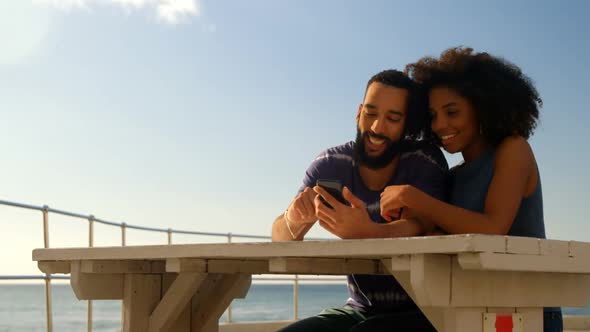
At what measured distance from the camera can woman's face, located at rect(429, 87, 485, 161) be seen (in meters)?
2.53

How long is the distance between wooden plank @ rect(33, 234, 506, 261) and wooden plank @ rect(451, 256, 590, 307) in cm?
15

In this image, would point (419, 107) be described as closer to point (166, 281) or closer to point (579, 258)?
point (579, 258)

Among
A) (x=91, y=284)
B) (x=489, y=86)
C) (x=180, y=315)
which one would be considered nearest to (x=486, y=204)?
(x=489, y=86)

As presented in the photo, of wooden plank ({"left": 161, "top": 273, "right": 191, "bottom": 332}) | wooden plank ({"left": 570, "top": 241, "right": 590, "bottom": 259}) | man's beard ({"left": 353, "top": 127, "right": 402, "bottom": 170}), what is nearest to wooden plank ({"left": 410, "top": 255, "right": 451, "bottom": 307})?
wooden plank ({"left": 570, "top": 241, "right": 590, "bottom": 259})

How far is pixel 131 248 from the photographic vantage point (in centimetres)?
238

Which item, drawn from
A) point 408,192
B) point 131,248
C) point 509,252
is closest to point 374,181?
point 408,192

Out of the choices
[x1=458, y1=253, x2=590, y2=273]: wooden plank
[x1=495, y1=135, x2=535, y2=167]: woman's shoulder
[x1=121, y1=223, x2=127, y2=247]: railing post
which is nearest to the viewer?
[x1=458, y1=253, x2=590, y2=273]: wooden plank

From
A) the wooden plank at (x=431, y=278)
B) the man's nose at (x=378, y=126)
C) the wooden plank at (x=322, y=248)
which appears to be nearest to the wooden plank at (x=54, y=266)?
the wooden plank at (x=322, y=248)

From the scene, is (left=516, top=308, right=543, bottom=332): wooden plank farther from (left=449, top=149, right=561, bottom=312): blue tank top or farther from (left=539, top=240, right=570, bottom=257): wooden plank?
(left=449, top=149, right=561, bottom=312): blue tank top

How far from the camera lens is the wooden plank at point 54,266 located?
9.43 feet

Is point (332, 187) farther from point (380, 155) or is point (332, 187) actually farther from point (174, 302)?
point (174, 302)

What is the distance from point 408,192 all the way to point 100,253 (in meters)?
1.08

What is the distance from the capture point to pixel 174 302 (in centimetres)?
267

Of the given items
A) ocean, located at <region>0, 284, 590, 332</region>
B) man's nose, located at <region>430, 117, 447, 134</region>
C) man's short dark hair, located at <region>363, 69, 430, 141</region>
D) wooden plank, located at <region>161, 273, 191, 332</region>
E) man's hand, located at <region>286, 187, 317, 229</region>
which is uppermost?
man's short dark hair, located at <region>363, 69, 430, 141</region>
